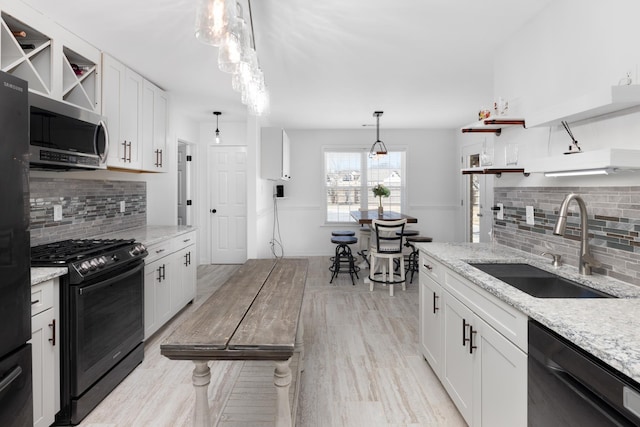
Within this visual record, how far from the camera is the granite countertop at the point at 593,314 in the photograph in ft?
3.22

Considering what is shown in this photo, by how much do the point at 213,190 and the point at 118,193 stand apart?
2601 millimetres

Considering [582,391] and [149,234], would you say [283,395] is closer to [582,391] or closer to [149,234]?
[582,391]

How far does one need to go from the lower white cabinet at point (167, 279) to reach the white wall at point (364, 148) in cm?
328

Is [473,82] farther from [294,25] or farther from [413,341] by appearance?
[413,341]

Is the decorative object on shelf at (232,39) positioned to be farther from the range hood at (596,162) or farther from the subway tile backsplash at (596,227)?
the subway tile backsplash at (596,227)

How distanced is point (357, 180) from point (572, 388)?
632 centimetres

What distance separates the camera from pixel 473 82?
4.08m

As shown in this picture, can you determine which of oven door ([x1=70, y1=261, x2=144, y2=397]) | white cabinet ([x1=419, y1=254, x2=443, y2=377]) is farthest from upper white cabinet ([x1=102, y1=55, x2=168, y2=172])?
white cabinet ([x1=419, y1=254, x2=443, y2=377])

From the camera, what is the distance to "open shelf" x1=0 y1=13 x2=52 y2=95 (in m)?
2.19

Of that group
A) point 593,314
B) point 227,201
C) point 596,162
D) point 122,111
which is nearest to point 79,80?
point 122,111

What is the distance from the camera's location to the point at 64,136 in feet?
7.86

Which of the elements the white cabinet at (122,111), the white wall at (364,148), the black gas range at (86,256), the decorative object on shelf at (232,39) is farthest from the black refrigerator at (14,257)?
the white wall at (364,148)

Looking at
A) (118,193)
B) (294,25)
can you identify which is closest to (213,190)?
(118,193)

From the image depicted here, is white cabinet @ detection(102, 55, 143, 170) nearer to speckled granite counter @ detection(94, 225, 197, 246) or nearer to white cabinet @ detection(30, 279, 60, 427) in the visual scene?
speckled granite counter @ detection(94, 225, 197, 246)
